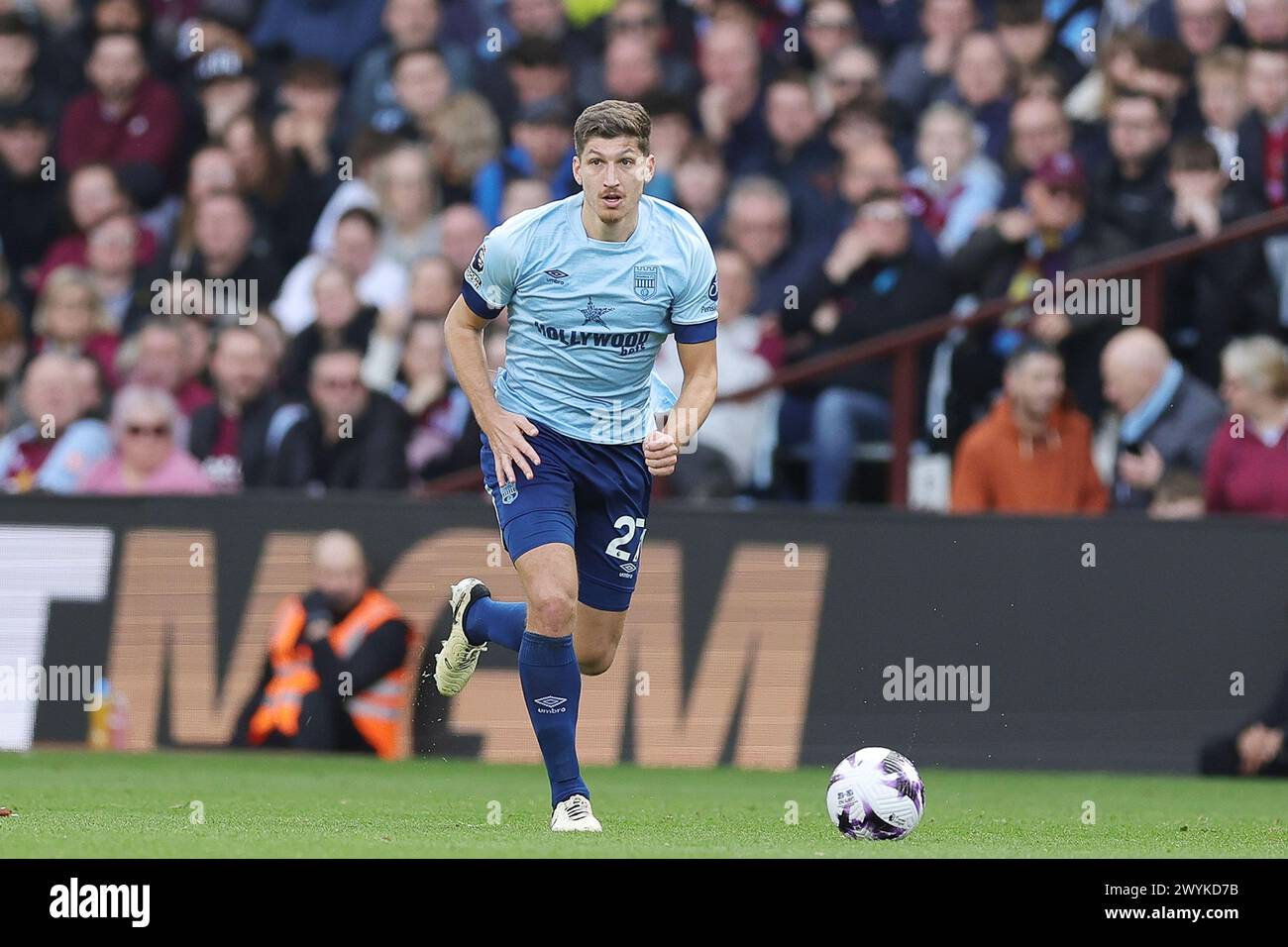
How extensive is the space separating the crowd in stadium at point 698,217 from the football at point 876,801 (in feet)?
14.3

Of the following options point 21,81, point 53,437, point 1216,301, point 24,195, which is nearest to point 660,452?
point 1216,301

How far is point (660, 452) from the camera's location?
7.94 m

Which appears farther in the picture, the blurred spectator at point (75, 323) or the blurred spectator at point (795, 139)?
the blurred spectator at point (75, 323)

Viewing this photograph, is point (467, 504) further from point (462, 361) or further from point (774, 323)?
point (462, 361)

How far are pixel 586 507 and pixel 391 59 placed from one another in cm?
768

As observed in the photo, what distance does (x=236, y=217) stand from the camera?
14.7m

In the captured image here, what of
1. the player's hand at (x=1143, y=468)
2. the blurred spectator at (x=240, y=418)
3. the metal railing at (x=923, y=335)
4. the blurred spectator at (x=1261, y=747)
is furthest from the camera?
the blurred spectator at (x=240, y=418)

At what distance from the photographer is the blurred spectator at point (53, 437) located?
44.0 feet

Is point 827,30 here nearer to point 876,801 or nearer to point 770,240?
point 770,240

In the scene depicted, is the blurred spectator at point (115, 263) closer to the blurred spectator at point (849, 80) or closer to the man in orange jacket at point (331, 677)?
the man in orange jacket at point (331, 677)

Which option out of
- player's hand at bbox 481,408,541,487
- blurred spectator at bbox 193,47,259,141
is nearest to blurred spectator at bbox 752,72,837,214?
blurred spectator at bbox 193,47,259,141

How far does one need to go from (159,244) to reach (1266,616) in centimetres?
755

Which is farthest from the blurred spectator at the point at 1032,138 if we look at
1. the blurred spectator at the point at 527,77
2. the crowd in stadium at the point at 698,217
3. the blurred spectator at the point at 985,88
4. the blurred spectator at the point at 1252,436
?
the blurred spectator at the point at 527,77
